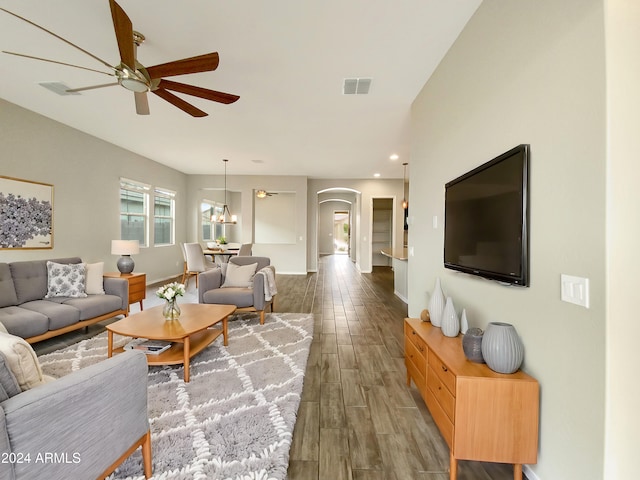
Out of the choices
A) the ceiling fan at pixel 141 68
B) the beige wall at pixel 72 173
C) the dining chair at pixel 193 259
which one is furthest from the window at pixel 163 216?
the ceiling fan at pixel 141 68

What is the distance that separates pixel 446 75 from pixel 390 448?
297 cm

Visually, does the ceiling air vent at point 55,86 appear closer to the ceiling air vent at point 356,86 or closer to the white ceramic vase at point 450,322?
the ceiling air vent at point 356,86

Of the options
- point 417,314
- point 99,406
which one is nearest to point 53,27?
point 99,406

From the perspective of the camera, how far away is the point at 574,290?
1229 mm

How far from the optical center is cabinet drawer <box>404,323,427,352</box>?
2084mm

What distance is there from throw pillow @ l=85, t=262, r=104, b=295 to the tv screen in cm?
446

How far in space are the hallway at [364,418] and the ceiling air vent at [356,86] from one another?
116 inches

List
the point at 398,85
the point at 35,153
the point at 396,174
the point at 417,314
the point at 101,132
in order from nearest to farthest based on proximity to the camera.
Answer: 1. the point at 398,85
2. the point at 417,314
3. the point at 35,153
4. the point at 101,132
5. the point at 396,174

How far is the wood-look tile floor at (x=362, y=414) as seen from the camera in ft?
5.35

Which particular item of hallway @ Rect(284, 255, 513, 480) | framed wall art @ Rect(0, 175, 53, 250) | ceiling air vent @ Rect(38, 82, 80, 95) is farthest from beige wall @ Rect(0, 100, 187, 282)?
hallway @ Rect(284, 255, 513, 480)

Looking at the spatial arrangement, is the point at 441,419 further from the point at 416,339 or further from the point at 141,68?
the point at 141,68

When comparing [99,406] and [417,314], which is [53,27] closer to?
[99,406]

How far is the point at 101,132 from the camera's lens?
195 inches

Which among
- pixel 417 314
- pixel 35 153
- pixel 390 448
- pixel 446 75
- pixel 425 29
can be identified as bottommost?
pixel 390 448
